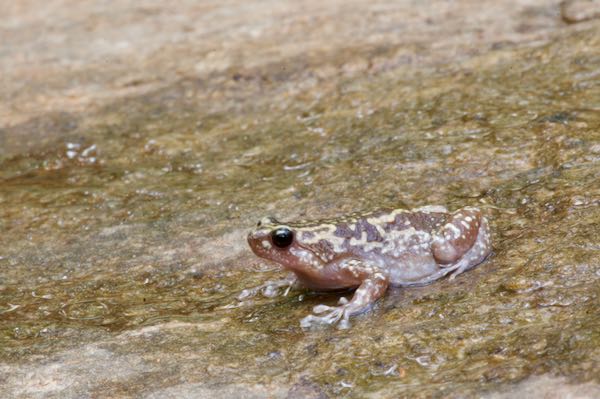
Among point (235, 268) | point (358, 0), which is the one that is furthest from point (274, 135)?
point (358, 0)

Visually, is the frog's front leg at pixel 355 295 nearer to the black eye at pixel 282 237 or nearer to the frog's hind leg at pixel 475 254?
the black eye at pixel 282 237

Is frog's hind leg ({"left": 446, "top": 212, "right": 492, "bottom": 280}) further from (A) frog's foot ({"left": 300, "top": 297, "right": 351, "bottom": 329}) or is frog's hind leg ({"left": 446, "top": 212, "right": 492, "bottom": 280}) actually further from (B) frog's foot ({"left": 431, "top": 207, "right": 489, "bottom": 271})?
(A) frog's foot ({"left": 300, "top": 297, "right": 351, "bottom": 329})

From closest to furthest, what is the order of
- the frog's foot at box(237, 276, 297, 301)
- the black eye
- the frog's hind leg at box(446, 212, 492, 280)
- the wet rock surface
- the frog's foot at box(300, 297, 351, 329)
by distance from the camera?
1. the wet rock surface
2. the frog's foot at box(300, 297, 351, 329)
3. the black eye
4. the frog's hind leg at box(446, 212, 492, 280)
5. the frog's foot at box(237, 276, 297, 301)

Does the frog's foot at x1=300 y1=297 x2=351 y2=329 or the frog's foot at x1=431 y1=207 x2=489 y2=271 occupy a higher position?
the frog's foot at x1=431 y1=207 x2=489 y2=271

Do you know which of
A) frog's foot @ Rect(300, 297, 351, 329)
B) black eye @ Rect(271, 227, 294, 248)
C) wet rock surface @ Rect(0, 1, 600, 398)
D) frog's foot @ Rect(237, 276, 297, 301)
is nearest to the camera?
wet rock surface @ Rect(0, 1, 600, 398)

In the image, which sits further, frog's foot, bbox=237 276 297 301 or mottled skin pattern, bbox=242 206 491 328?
frog's foot, bbox=237 276 297 301

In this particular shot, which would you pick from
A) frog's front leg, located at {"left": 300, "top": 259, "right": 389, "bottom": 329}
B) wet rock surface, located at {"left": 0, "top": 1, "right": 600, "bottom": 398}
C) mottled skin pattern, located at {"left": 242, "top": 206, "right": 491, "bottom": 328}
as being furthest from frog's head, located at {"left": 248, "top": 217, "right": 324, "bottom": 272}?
wet rock surface, located at {"left": 0, "top": 1, "right": 600, "bottom": 398}
